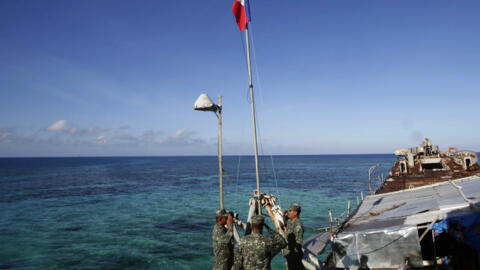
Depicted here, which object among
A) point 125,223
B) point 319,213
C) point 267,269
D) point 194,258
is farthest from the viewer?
point 319,213

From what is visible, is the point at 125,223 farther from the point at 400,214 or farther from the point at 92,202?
the point at 400,214

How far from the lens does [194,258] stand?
1791 centimetres

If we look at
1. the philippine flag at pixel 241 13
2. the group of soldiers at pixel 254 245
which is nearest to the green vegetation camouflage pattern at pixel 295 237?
the group of soldiers at pixel 254 245

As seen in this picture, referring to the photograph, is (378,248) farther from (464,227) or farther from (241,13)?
(241,13)

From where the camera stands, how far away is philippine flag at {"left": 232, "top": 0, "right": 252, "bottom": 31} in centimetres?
967

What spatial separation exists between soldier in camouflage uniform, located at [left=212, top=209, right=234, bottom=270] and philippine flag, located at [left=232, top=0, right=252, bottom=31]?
21.3 feet

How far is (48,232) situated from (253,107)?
2548 centimetres

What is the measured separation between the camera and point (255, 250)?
6156mm

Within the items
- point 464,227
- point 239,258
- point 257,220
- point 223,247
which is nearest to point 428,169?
point 464,227

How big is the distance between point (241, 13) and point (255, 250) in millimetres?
7859

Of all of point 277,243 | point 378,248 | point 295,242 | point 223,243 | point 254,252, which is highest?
point 277,243

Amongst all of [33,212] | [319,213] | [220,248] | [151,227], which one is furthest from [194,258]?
[33,212]

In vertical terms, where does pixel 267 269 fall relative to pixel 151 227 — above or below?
above

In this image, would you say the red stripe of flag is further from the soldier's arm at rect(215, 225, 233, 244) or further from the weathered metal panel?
the weathered metal panel
